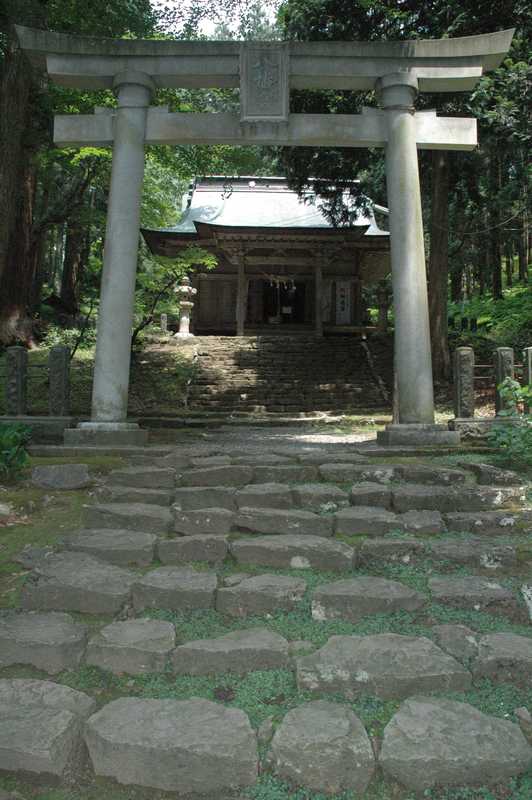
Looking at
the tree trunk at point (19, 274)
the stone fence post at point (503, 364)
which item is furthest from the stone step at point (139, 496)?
the tree trunk at point (19, 274)

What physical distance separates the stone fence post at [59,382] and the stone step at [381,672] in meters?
5.15

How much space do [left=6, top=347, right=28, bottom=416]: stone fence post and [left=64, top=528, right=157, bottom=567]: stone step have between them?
12.0 feet

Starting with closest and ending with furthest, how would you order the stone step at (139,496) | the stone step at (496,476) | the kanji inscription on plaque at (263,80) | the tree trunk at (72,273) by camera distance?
1. the stone step at (139,496)
2. the stone step at (496,476)
3. the kanji inscription on plaque at (263,80)
4. the tree trunk at (72,273)

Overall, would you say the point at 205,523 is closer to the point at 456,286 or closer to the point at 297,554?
the point at 297,554

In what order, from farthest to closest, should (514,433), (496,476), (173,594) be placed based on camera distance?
(514,433)
(496,476)
(173,594)

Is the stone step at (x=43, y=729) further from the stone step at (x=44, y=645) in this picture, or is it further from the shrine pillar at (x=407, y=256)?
the shrine pillar at (x=407, y=256)

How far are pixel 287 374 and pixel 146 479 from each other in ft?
33.7

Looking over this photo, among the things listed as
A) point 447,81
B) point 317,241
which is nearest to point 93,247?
point 317,241

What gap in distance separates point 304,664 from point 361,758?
481 mm

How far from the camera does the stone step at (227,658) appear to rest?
2.49 meters

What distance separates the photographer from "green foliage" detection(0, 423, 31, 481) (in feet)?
14.6

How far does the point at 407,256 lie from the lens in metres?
6.16

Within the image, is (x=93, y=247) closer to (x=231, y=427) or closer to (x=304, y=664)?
(x=231, y=427)

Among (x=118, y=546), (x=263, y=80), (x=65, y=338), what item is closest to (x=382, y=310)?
(x=65, y=338)
